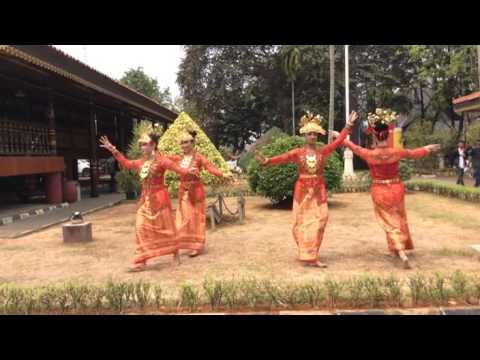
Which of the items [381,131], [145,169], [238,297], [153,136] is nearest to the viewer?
[238,297]

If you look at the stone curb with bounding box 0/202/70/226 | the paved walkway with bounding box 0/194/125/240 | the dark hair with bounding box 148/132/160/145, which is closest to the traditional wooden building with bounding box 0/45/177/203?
the stone curb with bounding box 0/202/70/226

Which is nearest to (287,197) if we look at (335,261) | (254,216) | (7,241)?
(254,216)

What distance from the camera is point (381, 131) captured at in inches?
242

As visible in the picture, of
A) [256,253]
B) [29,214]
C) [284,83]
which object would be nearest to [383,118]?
[256,253]

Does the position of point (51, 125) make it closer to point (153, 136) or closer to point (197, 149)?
point (197, 149)

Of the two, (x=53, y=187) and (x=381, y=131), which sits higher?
(x=381, y=131)

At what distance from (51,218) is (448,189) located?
11435mm

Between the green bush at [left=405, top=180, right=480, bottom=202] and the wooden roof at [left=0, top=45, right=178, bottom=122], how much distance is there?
1107 cm

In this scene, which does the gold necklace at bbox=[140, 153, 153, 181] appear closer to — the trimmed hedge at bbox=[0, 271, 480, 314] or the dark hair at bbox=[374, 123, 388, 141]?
the trimmed hedge at bbox=[0, 271, 480, 314]

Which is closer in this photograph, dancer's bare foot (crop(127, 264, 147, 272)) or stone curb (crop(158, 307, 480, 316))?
stone curb (crop(158, 307, 480, 316))

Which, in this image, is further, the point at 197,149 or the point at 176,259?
the point at 197,149

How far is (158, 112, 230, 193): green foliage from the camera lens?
1000 centimetres

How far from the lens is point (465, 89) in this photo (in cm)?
2773
